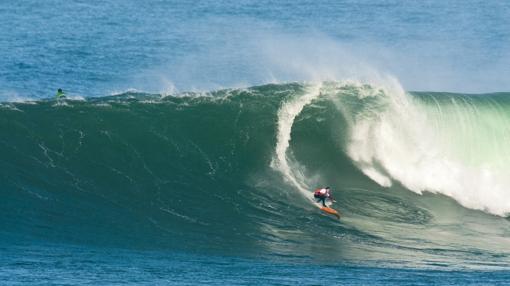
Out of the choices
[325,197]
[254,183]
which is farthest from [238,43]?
[325,197]

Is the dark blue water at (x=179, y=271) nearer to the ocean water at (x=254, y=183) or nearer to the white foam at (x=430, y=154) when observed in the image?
the ocean water at (x=254, y=183)

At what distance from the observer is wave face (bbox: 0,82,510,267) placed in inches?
1049

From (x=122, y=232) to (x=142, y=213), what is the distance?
1254 mm

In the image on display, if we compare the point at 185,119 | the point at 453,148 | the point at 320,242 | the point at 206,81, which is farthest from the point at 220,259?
the point at 206,81

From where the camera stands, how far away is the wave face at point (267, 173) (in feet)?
87.4

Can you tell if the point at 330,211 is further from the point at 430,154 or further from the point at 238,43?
the point at 238,43

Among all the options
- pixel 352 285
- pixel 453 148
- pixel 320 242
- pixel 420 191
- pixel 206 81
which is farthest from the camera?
pixel 206 81

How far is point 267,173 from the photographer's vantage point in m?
30.5

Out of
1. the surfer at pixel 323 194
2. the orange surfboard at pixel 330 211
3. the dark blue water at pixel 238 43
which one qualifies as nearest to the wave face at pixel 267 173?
the orange surfboard at pixel 330 211

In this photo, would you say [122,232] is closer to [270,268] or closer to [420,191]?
[270,268]

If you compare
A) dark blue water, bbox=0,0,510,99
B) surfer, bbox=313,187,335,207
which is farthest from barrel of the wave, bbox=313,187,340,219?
dark blue water, bbox=0,0,510,99

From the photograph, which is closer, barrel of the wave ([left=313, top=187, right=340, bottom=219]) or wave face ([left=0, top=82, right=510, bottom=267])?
wave face ([left=0, top=82, right=510, bottom=267])

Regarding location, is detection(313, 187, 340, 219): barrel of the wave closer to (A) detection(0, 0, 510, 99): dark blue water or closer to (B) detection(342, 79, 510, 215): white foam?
(B) detection(342, 79, 510, 215): white foam

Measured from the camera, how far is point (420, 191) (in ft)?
105
